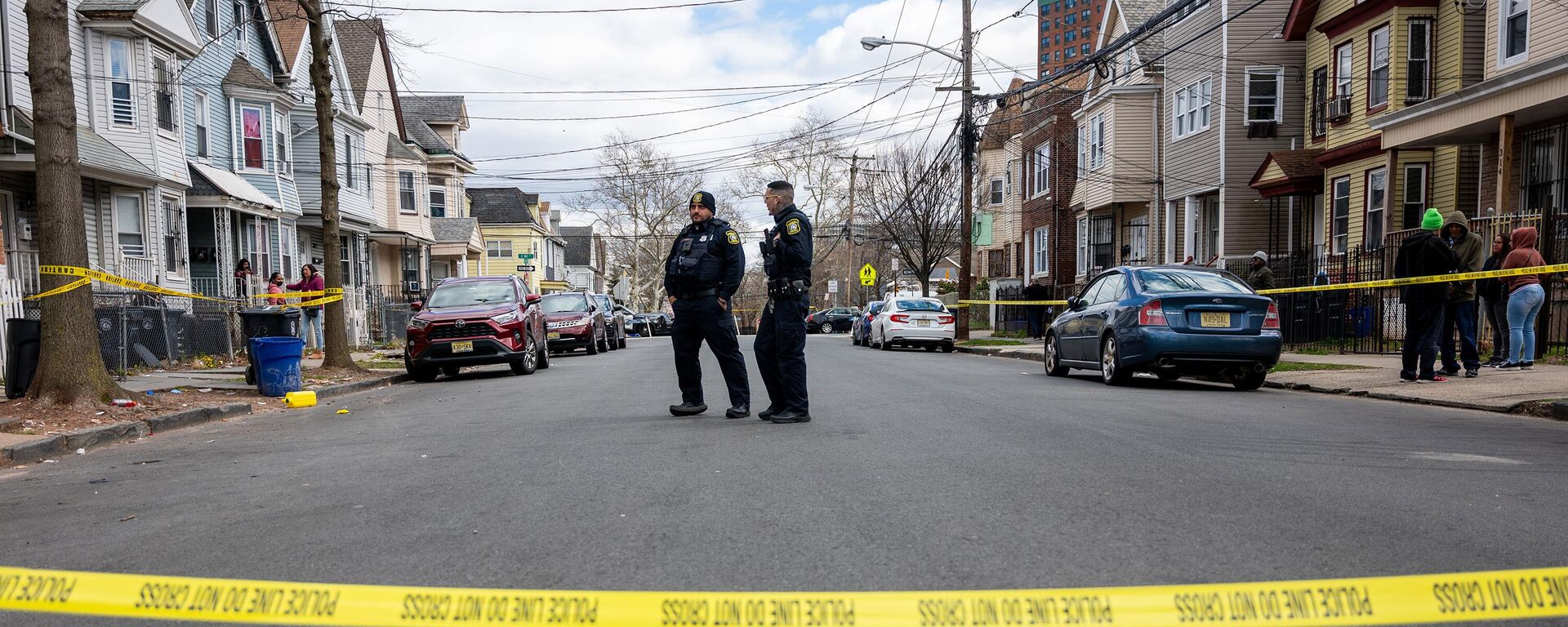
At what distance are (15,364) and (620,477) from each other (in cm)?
694

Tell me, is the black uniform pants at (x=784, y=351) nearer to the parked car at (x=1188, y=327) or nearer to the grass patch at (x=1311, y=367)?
the parked car at (x=1188, y=327)

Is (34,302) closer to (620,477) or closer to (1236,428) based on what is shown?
(620,477)

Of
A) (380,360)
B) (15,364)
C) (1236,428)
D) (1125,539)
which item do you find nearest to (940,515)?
(1125,539)

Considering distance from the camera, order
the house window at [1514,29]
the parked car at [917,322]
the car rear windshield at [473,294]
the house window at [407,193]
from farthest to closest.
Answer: the house window at [407,193] → the parked car at [917,322] → the house window at [1514,29] → the car rear windshield at [473,294]

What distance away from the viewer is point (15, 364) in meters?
9.59

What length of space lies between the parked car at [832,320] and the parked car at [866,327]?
19.9 meters

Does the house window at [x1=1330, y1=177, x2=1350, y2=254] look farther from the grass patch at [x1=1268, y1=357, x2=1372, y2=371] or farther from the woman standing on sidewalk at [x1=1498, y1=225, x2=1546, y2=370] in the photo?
the woman standing on sidewalk at [x1=1498, y1=225, x2=1546, y2=370]

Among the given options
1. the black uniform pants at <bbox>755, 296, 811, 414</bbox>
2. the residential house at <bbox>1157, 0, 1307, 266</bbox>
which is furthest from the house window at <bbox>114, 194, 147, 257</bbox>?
the residential house at <bbox>1157, 0, 1307, 266</bbox>

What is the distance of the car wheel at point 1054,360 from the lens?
14.6 m

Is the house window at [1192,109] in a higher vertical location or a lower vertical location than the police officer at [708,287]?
higher

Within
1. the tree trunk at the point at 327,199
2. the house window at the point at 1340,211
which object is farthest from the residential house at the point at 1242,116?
the tree trunk at the point at 327,199

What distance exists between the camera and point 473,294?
16.9 m

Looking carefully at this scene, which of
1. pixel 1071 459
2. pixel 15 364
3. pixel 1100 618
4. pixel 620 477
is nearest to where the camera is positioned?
pixel 1100 618

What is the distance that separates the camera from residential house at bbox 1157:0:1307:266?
87.1ft
